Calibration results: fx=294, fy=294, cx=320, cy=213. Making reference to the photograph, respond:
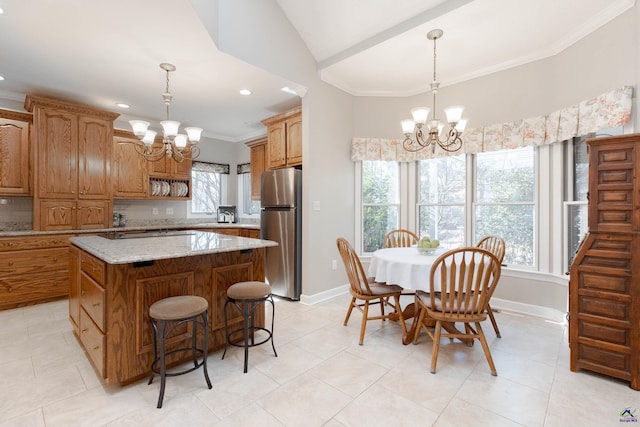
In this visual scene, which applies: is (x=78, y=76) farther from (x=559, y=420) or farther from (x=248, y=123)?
(x=559, y=420)

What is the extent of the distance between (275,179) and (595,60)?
11.6ft

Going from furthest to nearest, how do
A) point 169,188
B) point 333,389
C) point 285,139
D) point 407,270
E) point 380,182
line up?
point 169,188, point 380,182, point 285,139, point 407,270, point 333,389

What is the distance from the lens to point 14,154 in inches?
147

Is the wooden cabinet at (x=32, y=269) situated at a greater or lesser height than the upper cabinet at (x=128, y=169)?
lesser

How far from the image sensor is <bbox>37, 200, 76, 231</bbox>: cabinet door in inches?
147

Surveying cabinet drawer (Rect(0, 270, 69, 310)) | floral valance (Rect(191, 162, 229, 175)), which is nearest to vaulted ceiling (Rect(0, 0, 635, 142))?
floral valance (Rect(191, 162, 229, 175))

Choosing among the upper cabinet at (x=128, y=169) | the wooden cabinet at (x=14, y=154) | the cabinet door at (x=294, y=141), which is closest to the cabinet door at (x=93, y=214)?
the upper cabinet at (x=128, y=169)

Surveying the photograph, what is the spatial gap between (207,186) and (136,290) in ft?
14.0

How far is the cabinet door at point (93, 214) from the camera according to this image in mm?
4023

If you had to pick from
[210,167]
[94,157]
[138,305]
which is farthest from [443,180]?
[94,157]

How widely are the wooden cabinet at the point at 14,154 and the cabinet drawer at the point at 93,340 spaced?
2.62m

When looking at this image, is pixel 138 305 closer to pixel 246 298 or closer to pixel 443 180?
pixel 246 298

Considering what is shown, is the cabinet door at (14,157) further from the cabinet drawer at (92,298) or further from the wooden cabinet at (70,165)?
the cabinet drawer at (92,298)

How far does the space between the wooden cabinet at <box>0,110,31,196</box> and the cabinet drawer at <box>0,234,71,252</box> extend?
2.20 feet
